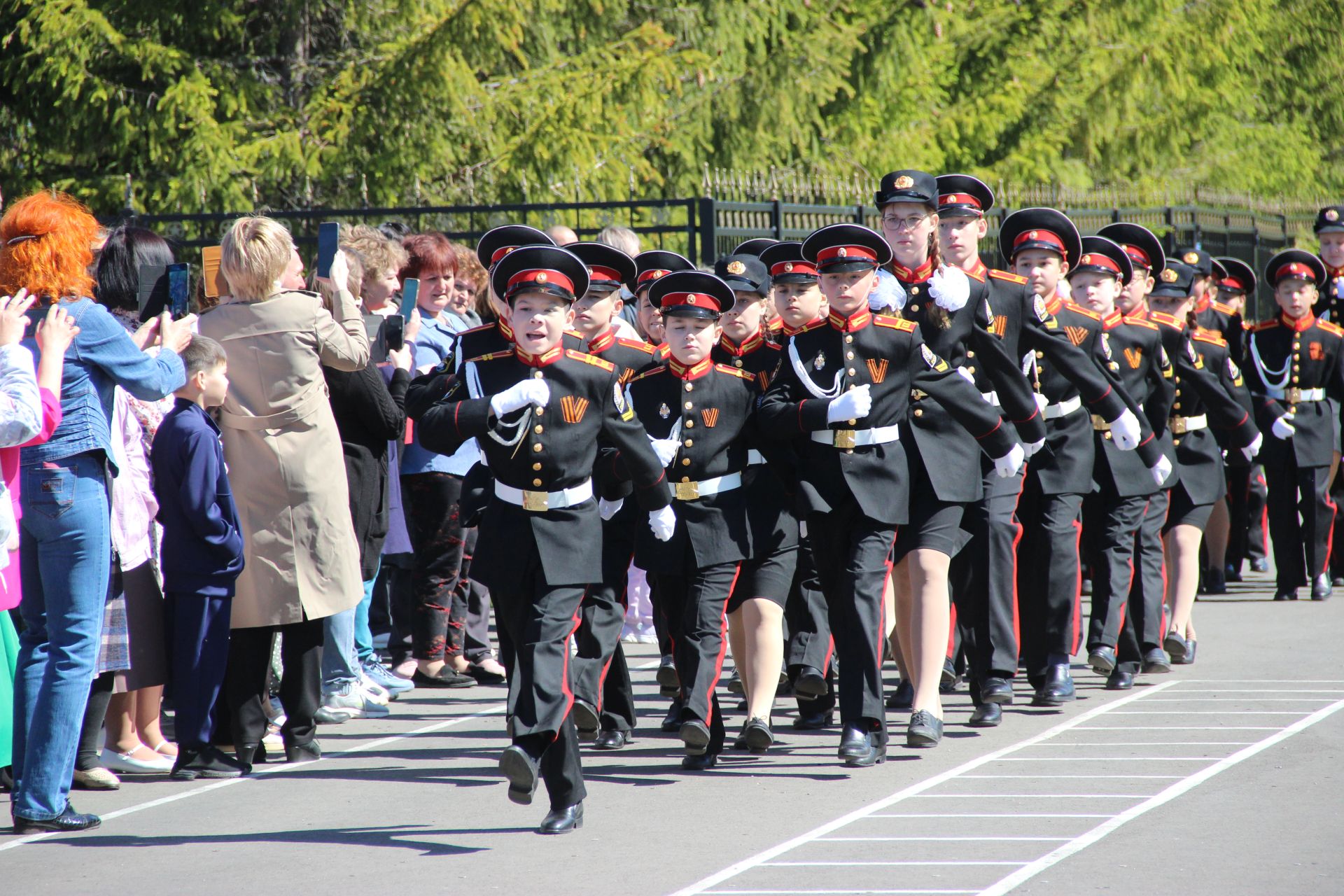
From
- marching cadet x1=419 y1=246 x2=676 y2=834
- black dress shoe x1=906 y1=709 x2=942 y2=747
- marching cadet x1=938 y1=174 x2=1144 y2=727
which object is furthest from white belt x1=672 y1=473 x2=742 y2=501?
marching cadet x1=938 y1=174 x2=1144 y2=727

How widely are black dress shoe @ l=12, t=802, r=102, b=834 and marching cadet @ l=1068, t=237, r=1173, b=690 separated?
4750 millimetres

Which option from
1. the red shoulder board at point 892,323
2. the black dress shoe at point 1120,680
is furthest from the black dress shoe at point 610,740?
the black dress shoe at point 1120,680

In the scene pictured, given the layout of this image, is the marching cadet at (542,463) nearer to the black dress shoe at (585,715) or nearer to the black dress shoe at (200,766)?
the black dress shoe at (585,715)

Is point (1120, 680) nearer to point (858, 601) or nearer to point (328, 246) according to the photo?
point (858, 601)

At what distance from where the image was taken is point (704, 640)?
6918 millimetres

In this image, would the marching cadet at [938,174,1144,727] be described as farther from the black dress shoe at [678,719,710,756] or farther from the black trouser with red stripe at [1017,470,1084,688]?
the black dress shoe at [678,719,710,756]

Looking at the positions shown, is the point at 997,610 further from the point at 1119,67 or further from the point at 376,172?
the point at 1119,67

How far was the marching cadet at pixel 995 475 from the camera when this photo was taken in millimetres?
7707

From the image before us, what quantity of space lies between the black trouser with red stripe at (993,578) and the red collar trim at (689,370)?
1.48 m

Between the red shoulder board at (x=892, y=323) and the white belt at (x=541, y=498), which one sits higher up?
the red shoulder board at (x=892, y=323)

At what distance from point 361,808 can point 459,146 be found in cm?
Result: 1255

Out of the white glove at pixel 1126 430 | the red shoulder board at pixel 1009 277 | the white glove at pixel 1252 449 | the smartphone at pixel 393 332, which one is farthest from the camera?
the white glove at pixel 1252 449

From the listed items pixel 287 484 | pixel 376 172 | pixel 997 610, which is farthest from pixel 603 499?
pixel 376 172

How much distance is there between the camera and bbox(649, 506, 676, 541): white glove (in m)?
6.64
